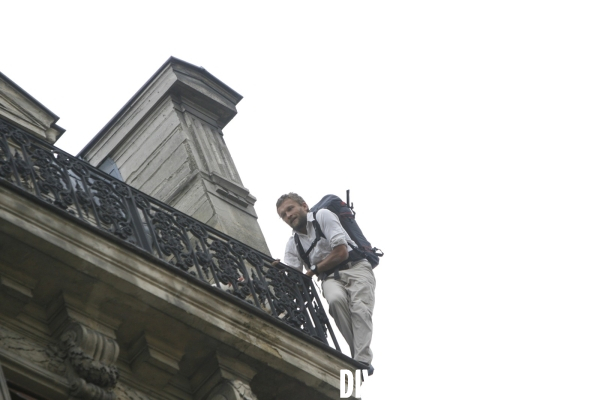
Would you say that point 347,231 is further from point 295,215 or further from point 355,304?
point 355,304

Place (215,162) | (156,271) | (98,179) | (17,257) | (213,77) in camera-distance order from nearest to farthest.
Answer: (17,257) → (156,271) → (98,179) → (215,162) → (213,77)

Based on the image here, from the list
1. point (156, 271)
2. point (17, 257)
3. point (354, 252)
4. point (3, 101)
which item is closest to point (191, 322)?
point (156, 271)

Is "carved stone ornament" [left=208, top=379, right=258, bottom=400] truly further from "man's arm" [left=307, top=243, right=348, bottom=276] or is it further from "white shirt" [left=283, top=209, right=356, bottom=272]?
"white shirt" [left=283, top=209, right=356, bottom=272]

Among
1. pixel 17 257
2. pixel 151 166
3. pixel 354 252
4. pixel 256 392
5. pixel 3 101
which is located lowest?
pixel 17 257

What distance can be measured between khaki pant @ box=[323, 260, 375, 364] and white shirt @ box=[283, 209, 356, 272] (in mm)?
218

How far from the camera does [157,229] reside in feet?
29.9


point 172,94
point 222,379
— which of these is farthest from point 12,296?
point 172,94

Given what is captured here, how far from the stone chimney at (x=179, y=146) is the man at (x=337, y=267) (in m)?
1.39

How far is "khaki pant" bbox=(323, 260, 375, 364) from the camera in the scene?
9.48 metres

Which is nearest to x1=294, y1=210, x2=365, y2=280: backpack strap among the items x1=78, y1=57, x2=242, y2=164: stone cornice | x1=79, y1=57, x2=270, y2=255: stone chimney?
x1=79, y1=57, x2=270, y2=255: stone chimney

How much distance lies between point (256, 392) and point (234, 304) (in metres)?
0.61

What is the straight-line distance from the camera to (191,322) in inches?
327

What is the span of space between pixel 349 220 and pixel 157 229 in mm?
1796

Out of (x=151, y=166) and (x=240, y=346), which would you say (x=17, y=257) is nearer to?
(x=240, y=346)
